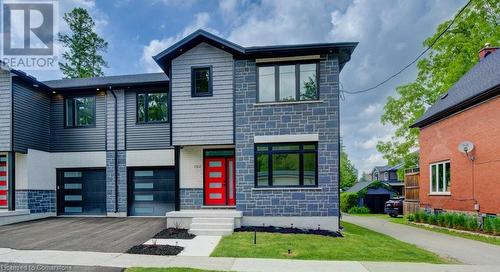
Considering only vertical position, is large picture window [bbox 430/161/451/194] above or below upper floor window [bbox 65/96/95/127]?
below

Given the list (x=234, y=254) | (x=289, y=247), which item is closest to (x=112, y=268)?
(x=234, y=254)

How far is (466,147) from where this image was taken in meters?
12.7

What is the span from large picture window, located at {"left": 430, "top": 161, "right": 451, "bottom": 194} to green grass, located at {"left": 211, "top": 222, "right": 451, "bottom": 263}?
8.05 m

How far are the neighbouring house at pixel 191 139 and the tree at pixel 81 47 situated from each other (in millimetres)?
15839

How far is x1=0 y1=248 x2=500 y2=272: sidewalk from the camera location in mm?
6289

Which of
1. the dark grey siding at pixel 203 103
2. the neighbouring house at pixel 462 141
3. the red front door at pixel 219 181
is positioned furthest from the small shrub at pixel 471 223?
the dark grey siding at pixel 203 103

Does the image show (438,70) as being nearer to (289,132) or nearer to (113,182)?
(289,132)

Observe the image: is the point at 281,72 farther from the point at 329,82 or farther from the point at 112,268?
the point at 112,268

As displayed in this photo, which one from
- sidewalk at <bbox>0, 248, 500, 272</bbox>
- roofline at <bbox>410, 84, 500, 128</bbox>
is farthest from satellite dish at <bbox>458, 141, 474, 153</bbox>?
sidewalk at <bbox>0, 248, 500, 272</bbox>

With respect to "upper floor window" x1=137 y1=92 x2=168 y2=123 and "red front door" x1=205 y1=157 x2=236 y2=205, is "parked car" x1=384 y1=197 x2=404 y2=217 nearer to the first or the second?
"red front door" x1=205 y1=157 x2=236 y2=205

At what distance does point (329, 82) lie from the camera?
1060 cm

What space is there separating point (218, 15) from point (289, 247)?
13557mm

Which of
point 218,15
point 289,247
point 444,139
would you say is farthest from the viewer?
point 218,15

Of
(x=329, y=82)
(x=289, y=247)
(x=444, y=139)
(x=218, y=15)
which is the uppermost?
(x=218, y=15)
